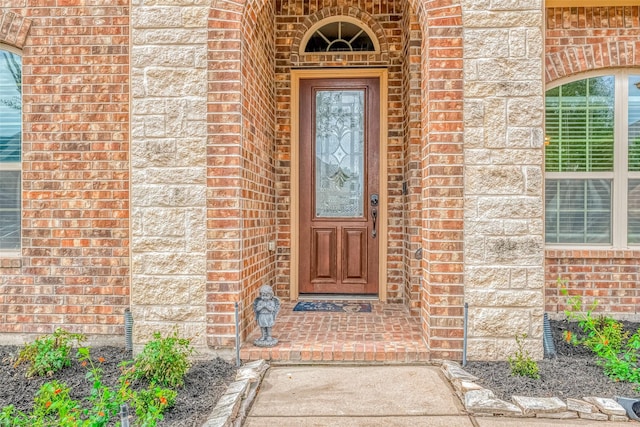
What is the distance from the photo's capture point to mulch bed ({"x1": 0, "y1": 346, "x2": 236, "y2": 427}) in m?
2.48

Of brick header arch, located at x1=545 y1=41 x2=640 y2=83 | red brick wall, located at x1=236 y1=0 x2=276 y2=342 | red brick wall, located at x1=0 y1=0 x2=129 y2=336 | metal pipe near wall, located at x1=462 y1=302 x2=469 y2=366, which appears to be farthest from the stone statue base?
brick header arch, located at x1=545 y1=41 x2=640 y2=83

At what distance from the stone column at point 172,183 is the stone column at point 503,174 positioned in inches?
73.9

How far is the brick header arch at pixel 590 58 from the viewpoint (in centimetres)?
402

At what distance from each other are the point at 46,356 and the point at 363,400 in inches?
85.3

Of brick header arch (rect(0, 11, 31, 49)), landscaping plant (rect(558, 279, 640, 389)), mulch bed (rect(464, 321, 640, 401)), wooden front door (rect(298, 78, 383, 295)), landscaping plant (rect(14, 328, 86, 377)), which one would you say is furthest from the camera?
wooden front door (rect(298, 78, 383, 295))

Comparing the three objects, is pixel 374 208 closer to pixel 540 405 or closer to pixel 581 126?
pixel 581 126

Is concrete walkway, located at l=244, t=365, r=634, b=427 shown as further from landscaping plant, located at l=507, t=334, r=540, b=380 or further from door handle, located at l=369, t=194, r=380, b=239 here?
door handle, located at l=369, t=194, r=380, b=239

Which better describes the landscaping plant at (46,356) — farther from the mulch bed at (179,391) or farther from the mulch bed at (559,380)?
the mulch bed at (559,380)

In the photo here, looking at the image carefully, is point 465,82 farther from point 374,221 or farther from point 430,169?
point 374,221

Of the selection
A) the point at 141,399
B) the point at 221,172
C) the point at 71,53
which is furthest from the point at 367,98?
the point at 141,399

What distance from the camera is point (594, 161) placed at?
4.25 m

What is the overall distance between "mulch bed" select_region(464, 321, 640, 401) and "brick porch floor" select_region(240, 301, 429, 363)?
1.50 feet

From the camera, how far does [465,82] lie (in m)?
3.17

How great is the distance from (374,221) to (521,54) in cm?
219
